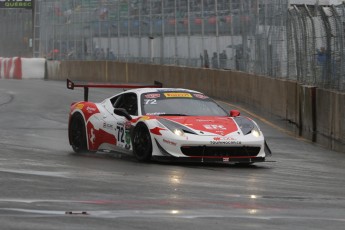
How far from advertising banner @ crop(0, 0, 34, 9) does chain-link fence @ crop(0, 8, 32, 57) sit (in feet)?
6.17

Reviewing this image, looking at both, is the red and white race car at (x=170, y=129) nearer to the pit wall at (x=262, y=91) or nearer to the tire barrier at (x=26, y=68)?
the pit wall at (x=262, y=91)

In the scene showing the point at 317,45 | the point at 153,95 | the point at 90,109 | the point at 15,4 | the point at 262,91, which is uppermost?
the point at 15,4

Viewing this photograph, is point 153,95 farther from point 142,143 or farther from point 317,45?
point 317,45

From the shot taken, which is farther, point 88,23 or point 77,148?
point 88,23

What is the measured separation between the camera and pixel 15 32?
76.3 meters

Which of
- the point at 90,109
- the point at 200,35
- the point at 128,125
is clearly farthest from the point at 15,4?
the point at 128,125

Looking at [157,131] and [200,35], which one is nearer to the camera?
[157,131]

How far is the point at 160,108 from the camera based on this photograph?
14.5 metres

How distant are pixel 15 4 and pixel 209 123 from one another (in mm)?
60815

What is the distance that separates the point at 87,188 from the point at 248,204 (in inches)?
70.1

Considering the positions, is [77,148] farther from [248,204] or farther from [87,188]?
[248,204]

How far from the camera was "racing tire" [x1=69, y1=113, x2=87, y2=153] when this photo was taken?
15898 millimetres

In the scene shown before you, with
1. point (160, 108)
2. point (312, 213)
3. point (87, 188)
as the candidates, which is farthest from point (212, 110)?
point (312, 213)

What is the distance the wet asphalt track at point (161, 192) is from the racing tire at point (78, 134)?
0.25 m
